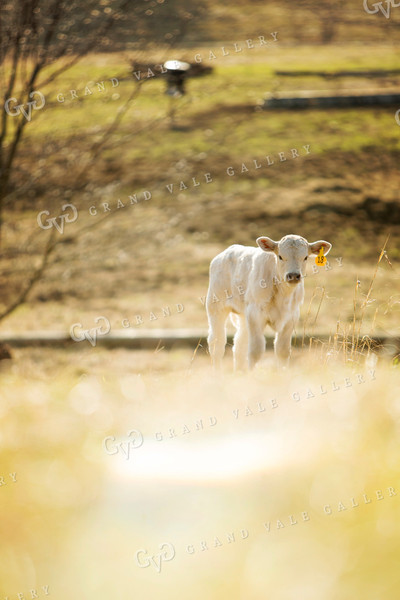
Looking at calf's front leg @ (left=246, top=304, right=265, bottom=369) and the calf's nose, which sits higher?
the calf's nose

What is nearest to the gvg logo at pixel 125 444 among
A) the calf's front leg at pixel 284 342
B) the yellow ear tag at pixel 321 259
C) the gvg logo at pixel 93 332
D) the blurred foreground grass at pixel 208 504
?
the blurred foreground grass at pixel 208 504

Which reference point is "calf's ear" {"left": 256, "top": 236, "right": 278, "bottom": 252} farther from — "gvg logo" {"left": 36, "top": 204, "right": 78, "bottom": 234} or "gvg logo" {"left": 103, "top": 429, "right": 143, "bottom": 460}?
"gvg logo" {"left": 103, "top": 429, "right": 143, "bottom": 460}

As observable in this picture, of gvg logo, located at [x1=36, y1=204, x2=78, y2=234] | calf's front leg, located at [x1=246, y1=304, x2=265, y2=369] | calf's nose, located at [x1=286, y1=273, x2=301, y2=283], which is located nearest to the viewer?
calf's nose, located at [x1=286, y1=273, x2=301, y2=283]

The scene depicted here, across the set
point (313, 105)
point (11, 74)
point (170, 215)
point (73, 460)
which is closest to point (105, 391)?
point (73, 460)

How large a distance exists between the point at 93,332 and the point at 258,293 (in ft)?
21.7

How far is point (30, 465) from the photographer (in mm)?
1515

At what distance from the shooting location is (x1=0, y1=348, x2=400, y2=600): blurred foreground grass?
1.17 meters

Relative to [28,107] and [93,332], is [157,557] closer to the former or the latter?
[28,107]

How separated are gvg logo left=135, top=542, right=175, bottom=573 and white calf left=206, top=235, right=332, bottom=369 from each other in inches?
127

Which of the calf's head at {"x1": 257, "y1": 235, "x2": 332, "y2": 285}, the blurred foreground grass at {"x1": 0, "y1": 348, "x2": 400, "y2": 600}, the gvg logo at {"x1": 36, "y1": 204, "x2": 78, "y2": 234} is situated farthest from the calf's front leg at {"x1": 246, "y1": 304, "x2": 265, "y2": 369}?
the blurred foreground grass at {"x1": 0, "y1": 348, "x2": 400, "y2": 600}

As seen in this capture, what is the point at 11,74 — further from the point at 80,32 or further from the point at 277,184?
the point at 277,184

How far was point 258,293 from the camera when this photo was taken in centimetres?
486

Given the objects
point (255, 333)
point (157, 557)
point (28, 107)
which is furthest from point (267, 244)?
point (28, 107)

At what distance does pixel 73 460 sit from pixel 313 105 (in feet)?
65.5
